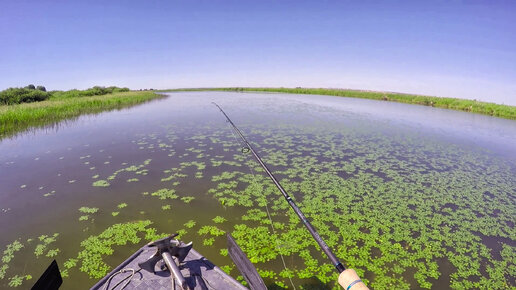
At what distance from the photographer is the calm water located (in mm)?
4688

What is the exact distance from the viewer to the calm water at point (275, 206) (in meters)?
4.69

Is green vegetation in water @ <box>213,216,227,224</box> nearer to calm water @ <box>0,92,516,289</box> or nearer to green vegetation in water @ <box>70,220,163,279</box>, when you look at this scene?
calm water @ <box>0,92,516,289</box>

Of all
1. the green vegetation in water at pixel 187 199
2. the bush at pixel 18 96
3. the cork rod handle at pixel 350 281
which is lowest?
the green vegetation in water at pixel 187 199

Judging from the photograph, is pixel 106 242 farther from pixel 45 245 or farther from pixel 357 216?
pixel 357 216

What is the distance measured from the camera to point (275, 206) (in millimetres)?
6793

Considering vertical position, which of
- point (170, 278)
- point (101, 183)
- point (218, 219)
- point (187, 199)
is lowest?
point (218, 219)

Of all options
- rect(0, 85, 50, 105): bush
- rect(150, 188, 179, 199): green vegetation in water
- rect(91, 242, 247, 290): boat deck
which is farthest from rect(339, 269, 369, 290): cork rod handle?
rect(0, 85, 50, 105): bush

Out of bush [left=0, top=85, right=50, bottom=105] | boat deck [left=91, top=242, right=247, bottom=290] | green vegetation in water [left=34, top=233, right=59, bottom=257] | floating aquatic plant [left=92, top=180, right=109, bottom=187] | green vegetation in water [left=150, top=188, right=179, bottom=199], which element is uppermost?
bush [left=0, top=85, right=50, bottom=105]

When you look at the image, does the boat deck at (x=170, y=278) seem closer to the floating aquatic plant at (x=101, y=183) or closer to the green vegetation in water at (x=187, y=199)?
the green vegetation in water at (x=187, y=199)

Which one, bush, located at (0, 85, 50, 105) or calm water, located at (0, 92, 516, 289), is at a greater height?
bush, located at (0, 85, 50, 105)

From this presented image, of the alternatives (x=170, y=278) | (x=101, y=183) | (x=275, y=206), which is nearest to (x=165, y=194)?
(x=101, y=183)

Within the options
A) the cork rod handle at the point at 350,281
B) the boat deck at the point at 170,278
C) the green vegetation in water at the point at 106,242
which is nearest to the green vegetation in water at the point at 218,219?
the green vegetation in water at the point at 106,242

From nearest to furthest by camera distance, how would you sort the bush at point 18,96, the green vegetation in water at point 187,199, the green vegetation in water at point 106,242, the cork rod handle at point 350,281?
the cork rod handle at point 350,281 < the green vegetation in water at point 106,242 < the green vegetation in water at point 187,199 < the bush at point 18,96

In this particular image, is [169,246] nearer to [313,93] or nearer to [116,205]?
[116,205]
